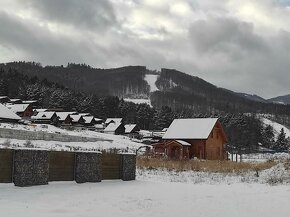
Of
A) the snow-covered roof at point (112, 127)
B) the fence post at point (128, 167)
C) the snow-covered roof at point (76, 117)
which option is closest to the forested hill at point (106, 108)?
the snow-covered roof at point (76, 117)

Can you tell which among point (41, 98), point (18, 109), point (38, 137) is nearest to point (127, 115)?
point (41, 98)

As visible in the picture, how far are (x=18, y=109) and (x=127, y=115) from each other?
5750 centimetres

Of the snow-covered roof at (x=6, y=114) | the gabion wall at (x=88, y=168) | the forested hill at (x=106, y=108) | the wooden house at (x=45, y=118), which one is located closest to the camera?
the gabion wall at (x=88, y=168)

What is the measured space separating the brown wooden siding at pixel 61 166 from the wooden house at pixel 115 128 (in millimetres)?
96351

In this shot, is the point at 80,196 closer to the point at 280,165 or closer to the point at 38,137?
the point at 280,165

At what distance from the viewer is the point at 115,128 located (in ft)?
379

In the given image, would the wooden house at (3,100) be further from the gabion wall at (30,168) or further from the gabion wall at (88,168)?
the gabion wall at (30,168)

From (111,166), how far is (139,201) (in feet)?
24.2

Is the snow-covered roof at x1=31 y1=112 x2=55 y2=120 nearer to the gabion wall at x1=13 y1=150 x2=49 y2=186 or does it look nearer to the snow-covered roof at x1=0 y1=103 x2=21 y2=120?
the snow-covered roof at x1=0 y1=103 x2=21 y2=120

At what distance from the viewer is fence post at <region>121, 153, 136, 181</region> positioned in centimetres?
2081

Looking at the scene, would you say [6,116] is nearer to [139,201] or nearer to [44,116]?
[44,116]

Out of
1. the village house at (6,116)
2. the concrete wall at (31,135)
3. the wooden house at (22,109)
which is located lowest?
the concrete wall at (31,135)

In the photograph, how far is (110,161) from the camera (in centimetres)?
2033

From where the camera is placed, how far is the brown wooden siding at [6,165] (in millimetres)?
15023
